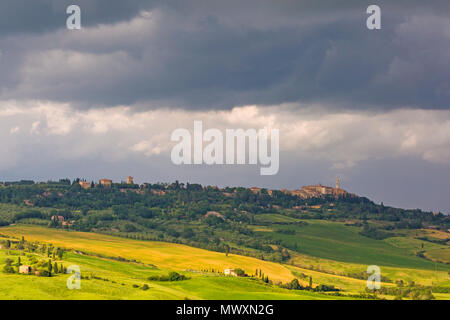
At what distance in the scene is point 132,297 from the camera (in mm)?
126625

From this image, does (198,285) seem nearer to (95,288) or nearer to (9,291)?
(95,288)

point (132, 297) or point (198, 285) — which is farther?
point (198, 285)

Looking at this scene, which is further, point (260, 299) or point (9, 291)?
point (260, 299)

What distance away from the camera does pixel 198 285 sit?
15638 centimetres
